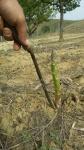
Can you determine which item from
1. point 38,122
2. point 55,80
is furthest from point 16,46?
point 38,122

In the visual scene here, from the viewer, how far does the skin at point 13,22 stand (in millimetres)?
2100

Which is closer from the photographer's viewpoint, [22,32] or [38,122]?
[22,32]

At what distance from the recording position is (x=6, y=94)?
4.05 m

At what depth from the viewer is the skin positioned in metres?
2.10

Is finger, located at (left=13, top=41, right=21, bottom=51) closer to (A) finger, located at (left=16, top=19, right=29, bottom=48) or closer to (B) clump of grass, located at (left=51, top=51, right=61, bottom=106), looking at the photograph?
(A) finger, located at (left=16, top=19, right=29, bottom=48)

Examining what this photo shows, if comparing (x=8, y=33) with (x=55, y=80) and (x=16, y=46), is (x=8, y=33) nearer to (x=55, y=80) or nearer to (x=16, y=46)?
(x=16, y=46)

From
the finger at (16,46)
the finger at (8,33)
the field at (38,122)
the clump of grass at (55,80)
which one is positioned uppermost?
the finger at (8,33)

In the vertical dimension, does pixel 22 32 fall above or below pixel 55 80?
above

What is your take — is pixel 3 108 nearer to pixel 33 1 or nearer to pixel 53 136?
pixel 53 136

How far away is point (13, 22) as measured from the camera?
7.00 feet

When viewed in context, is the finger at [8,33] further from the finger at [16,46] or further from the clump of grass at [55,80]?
the clump of grass at [55,80]

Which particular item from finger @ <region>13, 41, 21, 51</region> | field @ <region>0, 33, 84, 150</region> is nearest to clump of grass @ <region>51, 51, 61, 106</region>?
field @ <region>0, 33, 84, 150</region>

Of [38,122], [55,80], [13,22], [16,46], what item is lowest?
[38,122]

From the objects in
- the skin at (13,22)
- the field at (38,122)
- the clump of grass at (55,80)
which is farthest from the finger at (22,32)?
the field at (38,122)
